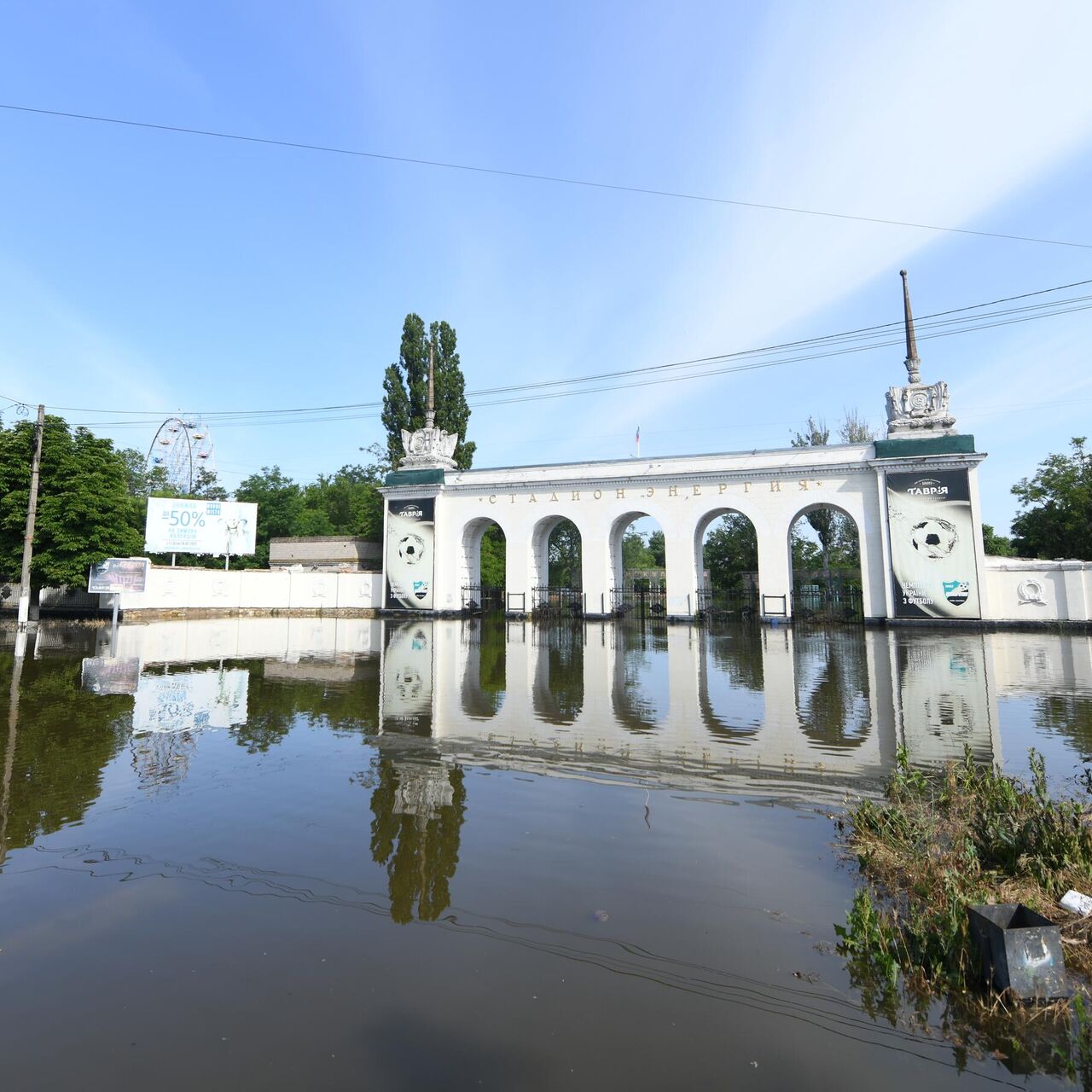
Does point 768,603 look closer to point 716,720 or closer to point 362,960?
point 716,720

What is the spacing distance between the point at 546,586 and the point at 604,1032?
29.5 meters

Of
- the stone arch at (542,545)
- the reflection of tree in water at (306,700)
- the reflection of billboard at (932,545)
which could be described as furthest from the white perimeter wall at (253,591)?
the reflection of billboard at (932,545)

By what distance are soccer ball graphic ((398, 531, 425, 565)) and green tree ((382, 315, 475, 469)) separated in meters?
7.87

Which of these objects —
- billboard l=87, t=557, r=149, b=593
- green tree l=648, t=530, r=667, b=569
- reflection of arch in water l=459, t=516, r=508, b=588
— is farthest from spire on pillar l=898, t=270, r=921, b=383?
green tree l=648, t=530, r=667, b=569

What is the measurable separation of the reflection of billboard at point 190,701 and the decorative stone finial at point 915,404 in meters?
24.8

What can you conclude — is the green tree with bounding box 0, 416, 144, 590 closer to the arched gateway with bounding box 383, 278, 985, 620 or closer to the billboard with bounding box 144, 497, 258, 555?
the billboard with bounding box 144, 497, 258, 555

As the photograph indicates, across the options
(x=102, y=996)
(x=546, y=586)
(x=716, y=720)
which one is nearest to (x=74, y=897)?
(x=102, y=996)

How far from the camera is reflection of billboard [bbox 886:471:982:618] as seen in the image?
2425 cm

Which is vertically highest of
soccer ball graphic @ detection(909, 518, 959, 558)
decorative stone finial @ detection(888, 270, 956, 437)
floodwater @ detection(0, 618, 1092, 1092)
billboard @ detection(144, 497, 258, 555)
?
decorative stone finial @ detection(888, 270, 956, 437)

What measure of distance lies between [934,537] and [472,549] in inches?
822

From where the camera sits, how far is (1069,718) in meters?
8.15

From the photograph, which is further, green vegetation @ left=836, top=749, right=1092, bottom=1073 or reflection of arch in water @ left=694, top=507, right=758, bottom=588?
reflection of arch in water @ left=694, top=507, right=758, bottom=588

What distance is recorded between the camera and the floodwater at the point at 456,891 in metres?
2.49

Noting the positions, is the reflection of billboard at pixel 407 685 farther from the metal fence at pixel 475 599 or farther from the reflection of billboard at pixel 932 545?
the reflection of billboard at pixel 932 545
